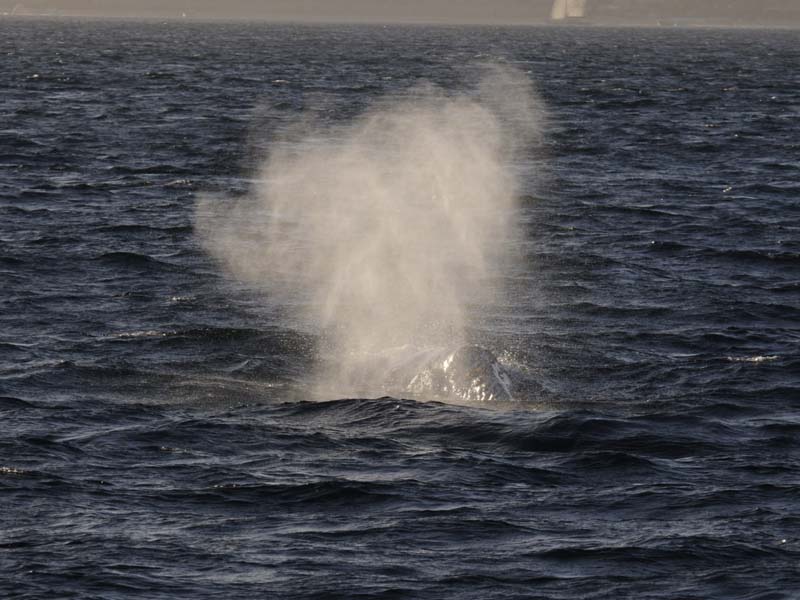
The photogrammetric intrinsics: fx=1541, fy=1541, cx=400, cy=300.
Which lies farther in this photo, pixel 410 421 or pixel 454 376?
pixel 454 376

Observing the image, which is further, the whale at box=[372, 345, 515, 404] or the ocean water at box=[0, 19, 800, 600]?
the whale at box=[372, 345, 515, 404]

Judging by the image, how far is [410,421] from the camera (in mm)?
25406

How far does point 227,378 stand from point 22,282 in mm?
9629

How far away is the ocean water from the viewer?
1898cm

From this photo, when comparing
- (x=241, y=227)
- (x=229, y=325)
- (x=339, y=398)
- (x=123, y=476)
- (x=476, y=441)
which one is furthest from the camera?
(x=241, y=227)

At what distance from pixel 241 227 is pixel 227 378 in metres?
17.5

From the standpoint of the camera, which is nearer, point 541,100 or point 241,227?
point 241,227

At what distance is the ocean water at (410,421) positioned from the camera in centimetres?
1898

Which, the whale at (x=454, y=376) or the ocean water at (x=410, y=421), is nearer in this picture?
the ocean water at (x=410, y=421)

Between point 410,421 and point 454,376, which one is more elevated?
point 454,376

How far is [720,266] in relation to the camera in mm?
39656

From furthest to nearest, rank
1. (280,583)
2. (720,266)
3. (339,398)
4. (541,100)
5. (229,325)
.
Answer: (541,100), (720,266), (229,325), (339,398), (280,583)

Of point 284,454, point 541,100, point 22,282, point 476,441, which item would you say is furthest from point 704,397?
point 541,100

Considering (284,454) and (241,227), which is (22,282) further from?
(284,454)
